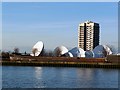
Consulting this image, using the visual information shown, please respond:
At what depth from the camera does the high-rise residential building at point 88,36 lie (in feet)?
188

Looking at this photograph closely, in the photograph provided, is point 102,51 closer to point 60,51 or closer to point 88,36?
point 60,51

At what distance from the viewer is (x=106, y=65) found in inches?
1186

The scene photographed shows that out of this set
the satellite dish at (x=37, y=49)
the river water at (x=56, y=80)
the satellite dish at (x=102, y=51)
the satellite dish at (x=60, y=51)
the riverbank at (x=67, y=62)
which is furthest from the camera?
the satellite dish at (x=60, y=51)

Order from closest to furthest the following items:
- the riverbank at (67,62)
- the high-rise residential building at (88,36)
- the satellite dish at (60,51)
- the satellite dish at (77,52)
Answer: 1. the riverbank at (67,62)
2. the satellite dish at (60,51)
3. the satellite dish at (77,52)
4. the high-rise residential building at (88,36)

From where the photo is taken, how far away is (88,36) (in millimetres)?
59438

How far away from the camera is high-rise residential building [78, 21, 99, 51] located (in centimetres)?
5735

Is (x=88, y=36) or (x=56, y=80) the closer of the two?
(x=56, y=80)

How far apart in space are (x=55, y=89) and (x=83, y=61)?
23.2 m

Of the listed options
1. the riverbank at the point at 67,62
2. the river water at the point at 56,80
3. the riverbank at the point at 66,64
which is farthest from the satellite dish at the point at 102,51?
the river water at the point at 56,80

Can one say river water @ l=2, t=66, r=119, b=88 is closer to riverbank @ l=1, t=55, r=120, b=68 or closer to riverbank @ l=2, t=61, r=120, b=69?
riverbank @ l=2, t=61, r=120, b=69

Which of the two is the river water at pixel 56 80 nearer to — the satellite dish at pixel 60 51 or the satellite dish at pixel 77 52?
the satellite dish at pixel 60 51

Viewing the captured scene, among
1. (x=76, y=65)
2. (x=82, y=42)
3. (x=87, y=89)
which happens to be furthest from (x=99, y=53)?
(x=87, y=89)

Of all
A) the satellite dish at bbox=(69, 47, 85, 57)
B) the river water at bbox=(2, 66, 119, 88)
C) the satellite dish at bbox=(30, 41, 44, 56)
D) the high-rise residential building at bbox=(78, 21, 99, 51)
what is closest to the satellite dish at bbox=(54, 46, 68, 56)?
the satellite dish at bbox=(69, 47, 85, 57)

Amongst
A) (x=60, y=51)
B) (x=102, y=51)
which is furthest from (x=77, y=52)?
(x=102, y=51)
